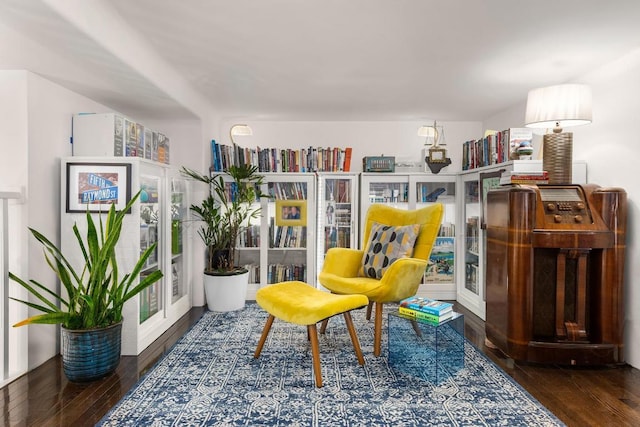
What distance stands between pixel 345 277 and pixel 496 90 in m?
2.18

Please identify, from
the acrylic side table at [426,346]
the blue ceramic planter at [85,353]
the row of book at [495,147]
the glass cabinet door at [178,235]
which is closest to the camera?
the blue ceramic planter at [85,353]

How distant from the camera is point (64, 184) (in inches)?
108

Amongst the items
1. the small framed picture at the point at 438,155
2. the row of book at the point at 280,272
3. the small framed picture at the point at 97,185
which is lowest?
the row of book at the point at 280,272

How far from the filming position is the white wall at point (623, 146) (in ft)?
8.50

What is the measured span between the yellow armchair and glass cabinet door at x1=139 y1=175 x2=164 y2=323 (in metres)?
1.39

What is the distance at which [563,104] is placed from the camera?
258 centimetres

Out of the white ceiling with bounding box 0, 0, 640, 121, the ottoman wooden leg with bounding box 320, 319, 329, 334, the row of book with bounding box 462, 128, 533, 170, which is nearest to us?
the white ceiling with bounding box 0, 0, 640, 121

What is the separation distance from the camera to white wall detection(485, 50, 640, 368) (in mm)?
2590

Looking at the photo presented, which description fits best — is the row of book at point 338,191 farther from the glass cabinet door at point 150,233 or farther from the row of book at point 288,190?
the glass cabinet door at point 150,233

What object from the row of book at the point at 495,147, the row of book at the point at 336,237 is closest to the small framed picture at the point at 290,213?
the row of book at the point at 336,237

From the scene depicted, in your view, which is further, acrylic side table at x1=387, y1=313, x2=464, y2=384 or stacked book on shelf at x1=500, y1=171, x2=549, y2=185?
stacked book on shelf at x1=500, y1=171, x2=549, y2=185

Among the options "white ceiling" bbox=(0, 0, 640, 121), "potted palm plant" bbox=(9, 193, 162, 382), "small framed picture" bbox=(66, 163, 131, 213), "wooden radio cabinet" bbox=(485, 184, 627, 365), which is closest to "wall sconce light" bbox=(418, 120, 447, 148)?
"white ceiling" bbox=(0, 0, 640, 121)

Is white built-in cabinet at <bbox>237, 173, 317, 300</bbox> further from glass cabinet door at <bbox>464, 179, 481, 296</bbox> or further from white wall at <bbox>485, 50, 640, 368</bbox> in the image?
white wall at <bbox>485, 50, 640, 368</bbox>

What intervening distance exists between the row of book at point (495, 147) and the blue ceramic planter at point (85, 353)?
3.25m
